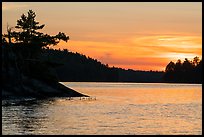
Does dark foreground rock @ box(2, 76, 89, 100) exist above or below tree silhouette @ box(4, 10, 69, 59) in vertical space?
below

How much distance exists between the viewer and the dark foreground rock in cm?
8269

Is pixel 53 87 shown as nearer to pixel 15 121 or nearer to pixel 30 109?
pixel 30 109

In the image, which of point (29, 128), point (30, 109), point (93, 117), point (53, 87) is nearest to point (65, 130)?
point (29, 128)

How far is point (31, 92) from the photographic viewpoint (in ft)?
289

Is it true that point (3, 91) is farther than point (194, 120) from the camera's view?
Yes

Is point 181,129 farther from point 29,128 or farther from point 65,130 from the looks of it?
point 29,128

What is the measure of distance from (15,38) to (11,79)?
23628mm

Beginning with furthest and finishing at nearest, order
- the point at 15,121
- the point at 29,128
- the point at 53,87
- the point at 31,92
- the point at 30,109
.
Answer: the point at 53,87
the point at 31,92
the point at 30,109
the point at 15,121
the point at 29,128

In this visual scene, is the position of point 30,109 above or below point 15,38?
below

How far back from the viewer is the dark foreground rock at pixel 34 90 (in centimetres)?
8269

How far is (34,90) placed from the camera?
8988cm

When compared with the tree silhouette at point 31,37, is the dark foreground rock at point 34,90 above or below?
below

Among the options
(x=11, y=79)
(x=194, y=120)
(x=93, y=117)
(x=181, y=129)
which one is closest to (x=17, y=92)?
(x=11, y=79)

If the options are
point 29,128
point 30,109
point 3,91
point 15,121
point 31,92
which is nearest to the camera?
point 29,128
